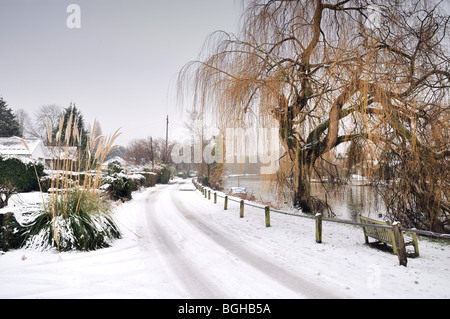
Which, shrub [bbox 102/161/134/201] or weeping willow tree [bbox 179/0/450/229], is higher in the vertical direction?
weeping willow tree [bbox 179/0/450/229]

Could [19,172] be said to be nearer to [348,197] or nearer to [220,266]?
[220,266]

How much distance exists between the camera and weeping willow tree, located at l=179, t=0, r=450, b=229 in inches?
189

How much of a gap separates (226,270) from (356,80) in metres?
4.34

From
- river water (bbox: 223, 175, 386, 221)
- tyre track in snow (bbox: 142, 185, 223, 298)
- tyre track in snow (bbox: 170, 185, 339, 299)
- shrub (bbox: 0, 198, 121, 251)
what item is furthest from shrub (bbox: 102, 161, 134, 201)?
tyre track in snow (bbox: 170, 185, 339, 299)

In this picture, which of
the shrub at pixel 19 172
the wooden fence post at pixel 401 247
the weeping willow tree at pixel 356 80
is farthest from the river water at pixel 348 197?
the shrub at pixel 19 172

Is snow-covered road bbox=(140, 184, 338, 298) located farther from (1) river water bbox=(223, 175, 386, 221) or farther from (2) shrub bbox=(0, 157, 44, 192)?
(2) shrub bbox=(0, 157, 44, 192)

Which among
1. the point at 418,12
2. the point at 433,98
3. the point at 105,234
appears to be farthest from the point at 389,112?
the point at 105,234

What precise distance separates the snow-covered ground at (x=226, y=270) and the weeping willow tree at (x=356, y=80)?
5.90 ft

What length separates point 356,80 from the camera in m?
4.65

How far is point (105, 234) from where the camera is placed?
163 inches

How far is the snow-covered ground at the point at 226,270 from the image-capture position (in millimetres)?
2600

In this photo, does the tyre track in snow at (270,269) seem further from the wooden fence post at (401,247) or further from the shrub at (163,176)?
the shrub at (163,176)

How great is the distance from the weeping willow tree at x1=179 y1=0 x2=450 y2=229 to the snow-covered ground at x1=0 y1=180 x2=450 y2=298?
5.90 ft

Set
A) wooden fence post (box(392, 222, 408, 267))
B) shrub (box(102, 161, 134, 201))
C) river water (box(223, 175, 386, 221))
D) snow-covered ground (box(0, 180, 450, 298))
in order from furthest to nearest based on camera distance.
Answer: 1. shrub (box(102, 161, 134, 201))
2. river water (box(223, 175, 386, 221))
3. wooden fence post (box(392, 222, 408, 267))
4. snow-covered ground (box(0, 180, 450, 298))
